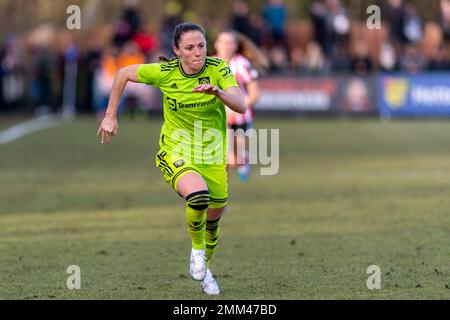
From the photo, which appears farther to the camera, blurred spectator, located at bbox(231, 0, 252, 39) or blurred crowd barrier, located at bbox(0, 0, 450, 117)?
blurred spectator, located at bbox(231, 0, 252, 39)

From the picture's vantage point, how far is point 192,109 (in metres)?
9.27

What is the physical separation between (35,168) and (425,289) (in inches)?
503

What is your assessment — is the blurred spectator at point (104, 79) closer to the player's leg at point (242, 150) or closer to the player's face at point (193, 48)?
the player's leg at point (242, 150)

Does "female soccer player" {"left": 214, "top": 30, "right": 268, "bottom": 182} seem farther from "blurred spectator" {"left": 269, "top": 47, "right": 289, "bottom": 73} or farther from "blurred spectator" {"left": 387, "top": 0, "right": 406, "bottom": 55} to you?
"blurred spectator" {"left": 387, "top": 0, "right": 406, "bottom": 55}

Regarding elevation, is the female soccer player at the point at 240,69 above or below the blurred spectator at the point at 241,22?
below

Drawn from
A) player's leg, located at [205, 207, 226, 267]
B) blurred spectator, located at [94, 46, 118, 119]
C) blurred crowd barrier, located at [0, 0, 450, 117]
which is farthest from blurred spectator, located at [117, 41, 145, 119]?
player's leg, located at [205, 207, 226, 267]

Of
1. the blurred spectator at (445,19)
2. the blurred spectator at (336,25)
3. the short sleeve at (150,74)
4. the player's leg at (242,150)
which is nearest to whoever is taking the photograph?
the short sleeve at (150,74)

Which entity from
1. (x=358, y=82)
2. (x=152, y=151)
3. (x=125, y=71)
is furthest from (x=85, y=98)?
(x=125, y=71)

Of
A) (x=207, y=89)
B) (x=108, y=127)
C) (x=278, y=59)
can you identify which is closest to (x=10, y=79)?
(x=278, y=59)

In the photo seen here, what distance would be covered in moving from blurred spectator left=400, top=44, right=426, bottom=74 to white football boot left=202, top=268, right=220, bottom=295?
77.6 feet

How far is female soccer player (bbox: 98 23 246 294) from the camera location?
9.05 metres

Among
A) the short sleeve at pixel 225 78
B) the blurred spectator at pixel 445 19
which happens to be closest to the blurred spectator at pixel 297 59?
the blurred spectator at pixel 445 19

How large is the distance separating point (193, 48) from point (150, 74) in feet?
1.52

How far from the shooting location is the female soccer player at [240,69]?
15484 millimetres
